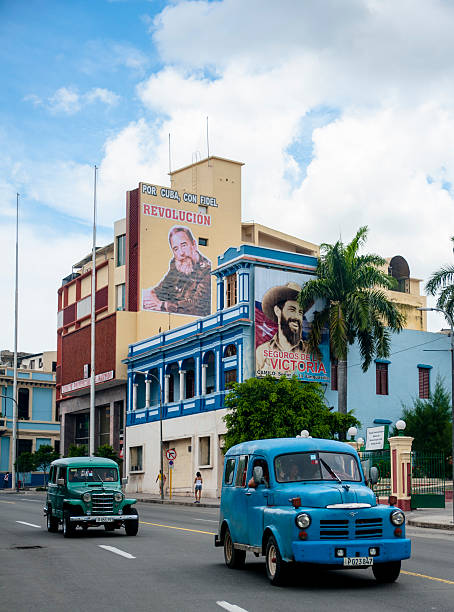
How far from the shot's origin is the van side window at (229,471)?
15.0 metres

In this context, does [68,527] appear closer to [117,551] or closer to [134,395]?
[117,551]

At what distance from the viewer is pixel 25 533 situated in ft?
78.8

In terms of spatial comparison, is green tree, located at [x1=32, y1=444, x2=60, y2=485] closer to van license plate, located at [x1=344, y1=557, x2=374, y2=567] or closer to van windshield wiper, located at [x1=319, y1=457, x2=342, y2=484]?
van windshield wiper, located at [x1=319, y1=457, x2=342, y2=484]

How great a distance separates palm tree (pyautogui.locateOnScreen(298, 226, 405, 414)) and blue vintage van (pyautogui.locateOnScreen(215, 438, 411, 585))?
3530 cm

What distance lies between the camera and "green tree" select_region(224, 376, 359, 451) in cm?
4375

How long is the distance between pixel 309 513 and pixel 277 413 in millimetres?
32369

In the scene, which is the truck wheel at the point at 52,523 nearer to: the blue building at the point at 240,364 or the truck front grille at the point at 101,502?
the truck front grille at the point at 101,502

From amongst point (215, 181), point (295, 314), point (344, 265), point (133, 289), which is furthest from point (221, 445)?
point (215, 181)

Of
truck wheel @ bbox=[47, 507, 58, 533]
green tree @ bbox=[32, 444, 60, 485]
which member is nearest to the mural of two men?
green tree @ bbox=[32, 444, 60, 485]

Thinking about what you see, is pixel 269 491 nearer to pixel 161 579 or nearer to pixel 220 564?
pixel 161 579

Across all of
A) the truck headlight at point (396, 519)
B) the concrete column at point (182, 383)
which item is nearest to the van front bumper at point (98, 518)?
the truck headlight at point (396, 519)

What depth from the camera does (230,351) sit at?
52562 millimetres

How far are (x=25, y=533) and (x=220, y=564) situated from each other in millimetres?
10150

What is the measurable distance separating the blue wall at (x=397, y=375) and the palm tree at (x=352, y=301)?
177 inches
